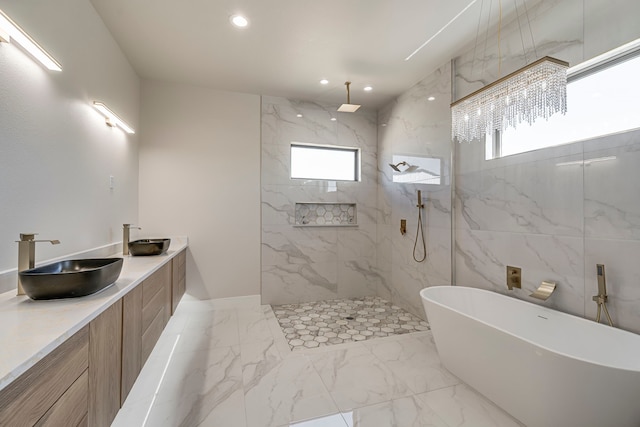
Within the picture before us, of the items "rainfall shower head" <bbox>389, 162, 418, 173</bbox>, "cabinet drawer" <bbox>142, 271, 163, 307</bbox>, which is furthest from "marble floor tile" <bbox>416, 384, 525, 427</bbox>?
"rainfall shower head" <bbox>389, 162, 418, 173</bbox>

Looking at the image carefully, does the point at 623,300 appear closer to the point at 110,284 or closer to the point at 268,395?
the point at 268,395

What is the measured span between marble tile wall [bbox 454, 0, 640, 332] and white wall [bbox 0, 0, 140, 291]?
10.5ft

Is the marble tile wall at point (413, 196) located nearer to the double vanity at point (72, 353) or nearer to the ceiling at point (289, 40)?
the ceiling at point (289, 40)

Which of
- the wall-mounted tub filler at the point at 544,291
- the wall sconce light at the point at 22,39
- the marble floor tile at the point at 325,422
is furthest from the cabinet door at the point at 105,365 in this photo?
the wall-mounted tub filler at the point at 544,291

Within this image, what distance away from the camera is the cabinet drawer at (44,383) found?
0.66 m

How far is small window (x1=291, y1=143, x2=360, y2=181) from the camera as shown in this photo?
3.96 m

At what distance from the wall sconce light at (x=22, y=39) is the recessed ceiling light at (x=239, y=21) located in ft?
4.30

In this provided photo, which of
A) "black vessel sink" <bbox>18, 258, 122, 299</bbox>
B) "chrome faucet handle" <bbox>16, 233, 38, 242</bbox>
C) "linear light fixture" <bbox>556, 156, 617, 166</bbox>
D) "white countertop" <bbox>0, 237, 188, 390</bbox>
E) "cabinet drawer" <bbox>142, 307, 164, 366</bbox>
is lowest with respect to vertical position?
"cabinet drawer" <bbox>142, 307, 164, 366</bbox>

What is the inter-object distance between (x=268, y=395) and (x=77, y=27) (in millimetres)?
2818

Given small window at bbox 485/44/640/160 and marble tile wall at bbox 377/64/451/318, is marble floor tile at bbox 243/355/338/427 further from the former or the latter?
small window at bbox 485/44/640/160

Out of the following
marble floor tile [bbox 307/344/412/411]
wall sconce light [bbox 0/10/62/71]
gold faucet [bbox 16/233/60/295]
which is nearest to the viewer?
wall sconce light [bbox 0/10/62/71]

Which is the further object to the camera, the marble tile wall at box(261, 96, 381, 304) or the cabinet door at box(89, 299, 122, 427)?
the marble tile wall at box(261, 96, 381, 304)

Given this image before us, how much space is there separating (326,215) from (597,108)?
2922 mm

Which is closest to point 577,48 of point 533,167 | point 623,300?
point 533,167
